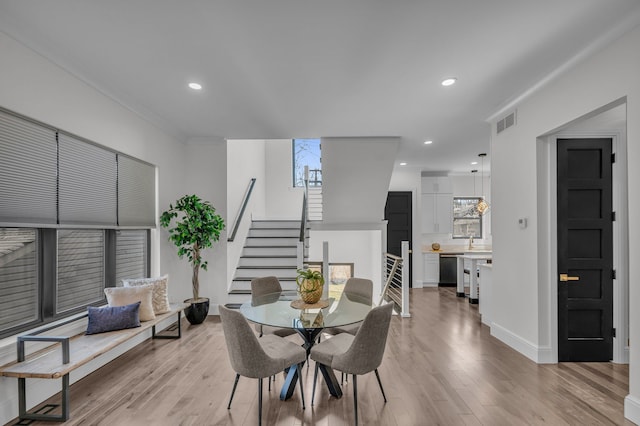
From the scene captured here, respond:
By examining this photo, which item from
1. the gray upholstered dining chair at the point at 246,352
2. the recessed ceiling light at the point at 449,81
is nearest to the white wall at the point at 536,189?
the recessed ceiling light at the point at 449,81

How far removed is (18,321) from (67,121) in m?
1.72

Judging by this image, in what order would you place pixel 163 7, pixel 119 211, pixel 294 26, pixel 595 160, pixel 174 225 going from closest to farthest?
1. pixel 163 7
2. pixel 294 26
3. pixel 595 160
4. pixel 119 211
5. pixel 174 225

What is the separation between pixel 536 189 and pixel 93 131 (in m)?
4.57

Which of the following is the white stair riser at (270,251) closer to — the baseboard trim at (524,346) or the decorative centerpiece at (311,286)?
the decorative centerpiece at (311,286)

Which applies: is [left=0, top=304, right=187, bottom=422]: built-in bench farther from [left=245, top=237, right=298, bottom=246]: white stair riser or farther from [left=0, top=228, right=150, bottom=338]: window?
[left=245, top=237, right=298, bottom=246]: white stair riser

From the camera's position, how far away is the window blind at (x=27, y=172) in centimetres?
239

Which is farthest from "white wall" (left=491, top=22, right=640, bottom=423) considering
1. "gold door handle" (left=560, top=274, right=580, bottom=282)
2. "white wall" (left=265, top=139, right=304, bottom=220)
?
"white wall" (left=265, top=139, right=304, bottom=220)

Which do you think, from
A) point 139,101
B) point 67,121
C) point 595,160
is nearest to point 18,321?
point 67,121

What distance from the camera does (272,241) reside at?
21.6ft

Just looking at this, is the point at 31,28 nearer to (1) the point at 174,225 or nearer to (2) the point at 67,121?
(2) the point at 67,121

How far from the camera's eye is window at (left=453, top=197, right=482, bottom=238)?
852 cm

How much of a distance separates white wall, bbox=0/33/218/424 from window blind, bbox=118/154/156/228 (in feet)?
0.42

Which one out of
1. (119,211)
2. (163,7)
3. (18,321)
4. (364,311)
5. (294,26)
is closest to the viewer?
(163,7)

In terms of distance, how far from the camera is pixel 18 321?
2.59m
